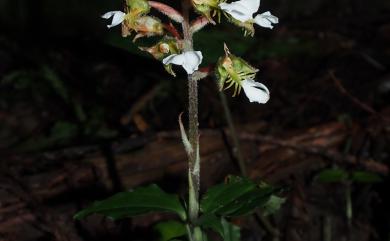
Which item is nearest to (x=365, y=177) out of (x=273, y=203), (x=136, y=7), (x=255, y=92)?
(x=273, y=203)

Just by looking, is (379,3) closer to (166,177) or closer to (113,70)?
(113,70)

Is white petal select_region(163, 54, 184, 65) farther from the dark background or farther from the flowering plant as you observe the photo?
the dark background

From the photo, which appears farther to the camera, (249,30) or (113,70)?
(113,70)

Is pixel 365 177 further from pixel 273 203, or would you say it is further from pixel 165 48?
pixel 165 48

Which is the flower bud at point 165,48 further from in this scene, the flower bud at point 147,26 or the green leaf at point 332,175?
the green leaf at point 332,175

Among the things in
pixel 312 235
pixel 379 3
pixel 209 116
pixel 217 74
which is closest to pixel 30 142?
pixel 209 116

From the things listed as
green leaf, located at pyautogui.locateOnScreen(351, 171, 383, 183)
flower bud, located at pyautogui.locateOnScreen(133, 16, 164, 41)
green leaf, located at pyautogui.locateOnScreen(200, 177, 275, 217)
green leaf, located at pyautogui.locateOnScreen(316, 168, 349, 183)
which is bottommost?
green leaf, located at pyautogui.locateOnScreen(200, 177, 275, 217)

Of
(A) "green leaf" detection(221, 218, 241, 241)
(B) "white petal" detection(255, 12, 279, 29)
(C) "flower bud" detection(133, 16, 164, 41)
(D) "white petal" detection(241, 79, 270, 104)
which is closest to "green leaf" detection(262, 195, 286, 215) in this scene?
(A) "green leaf" detection(221, 218, 241, 241)

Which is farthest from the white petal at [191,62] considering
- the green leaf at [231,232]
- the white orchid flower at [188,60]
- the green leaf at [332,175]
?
the green leaf at [332,175]
